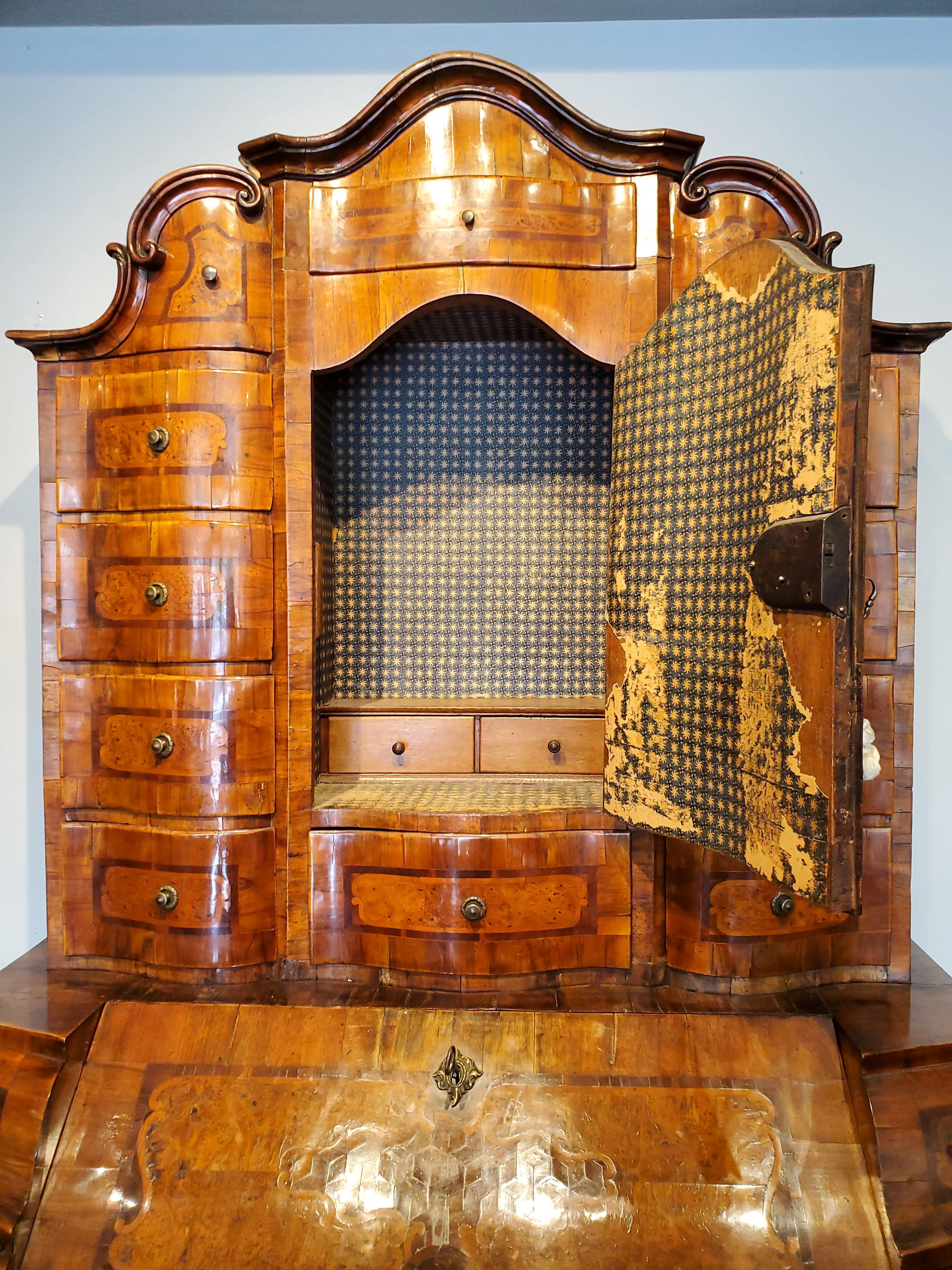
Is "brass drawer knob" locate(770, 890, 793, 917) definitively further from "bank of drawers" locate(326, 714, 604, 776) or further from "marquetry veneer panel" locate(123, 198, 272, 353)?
"marquetry veneer panel" locate(123, 198, 272, 353)

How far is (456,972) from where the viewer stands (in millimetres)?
2016

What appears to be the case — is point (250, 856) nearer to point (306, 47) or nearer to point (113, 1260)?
point (113, 1260)

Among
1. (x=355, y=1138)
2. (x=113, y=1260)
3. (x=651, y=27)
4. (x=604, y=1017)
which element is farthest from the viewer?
(x=651, y=27)

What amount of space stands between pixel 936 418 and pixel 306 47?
2.47m

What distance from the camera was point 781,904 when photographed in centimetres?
199

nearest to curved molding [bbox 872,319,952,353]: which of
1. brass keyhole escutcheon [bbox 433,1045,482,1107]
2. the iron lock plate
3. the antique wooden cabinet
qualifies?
the antique wooden cabinet

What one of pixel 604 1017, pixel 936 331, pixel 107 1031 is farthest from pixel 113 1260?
pixel 936 331

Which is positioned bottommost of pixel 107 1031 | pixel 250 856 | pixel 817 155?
pixel 107 1031

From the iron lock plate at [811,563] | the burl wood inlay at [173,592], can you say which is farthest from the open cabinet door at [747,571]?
the burl wood inlay at [173,592]

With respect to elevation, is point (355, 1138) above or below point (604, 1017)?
below

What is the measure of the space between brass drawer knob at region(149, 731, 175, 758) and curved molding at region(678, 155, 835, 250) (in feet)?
6.27

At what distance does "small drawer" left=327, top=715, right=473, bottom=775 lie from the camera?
2.42m

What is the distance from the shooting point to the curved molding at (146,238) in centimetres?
202

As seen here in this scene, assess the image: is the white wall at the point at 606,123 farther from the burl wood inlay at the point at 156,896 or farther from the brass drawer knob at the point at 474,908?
the brass drawer knob at the point at 474,908
